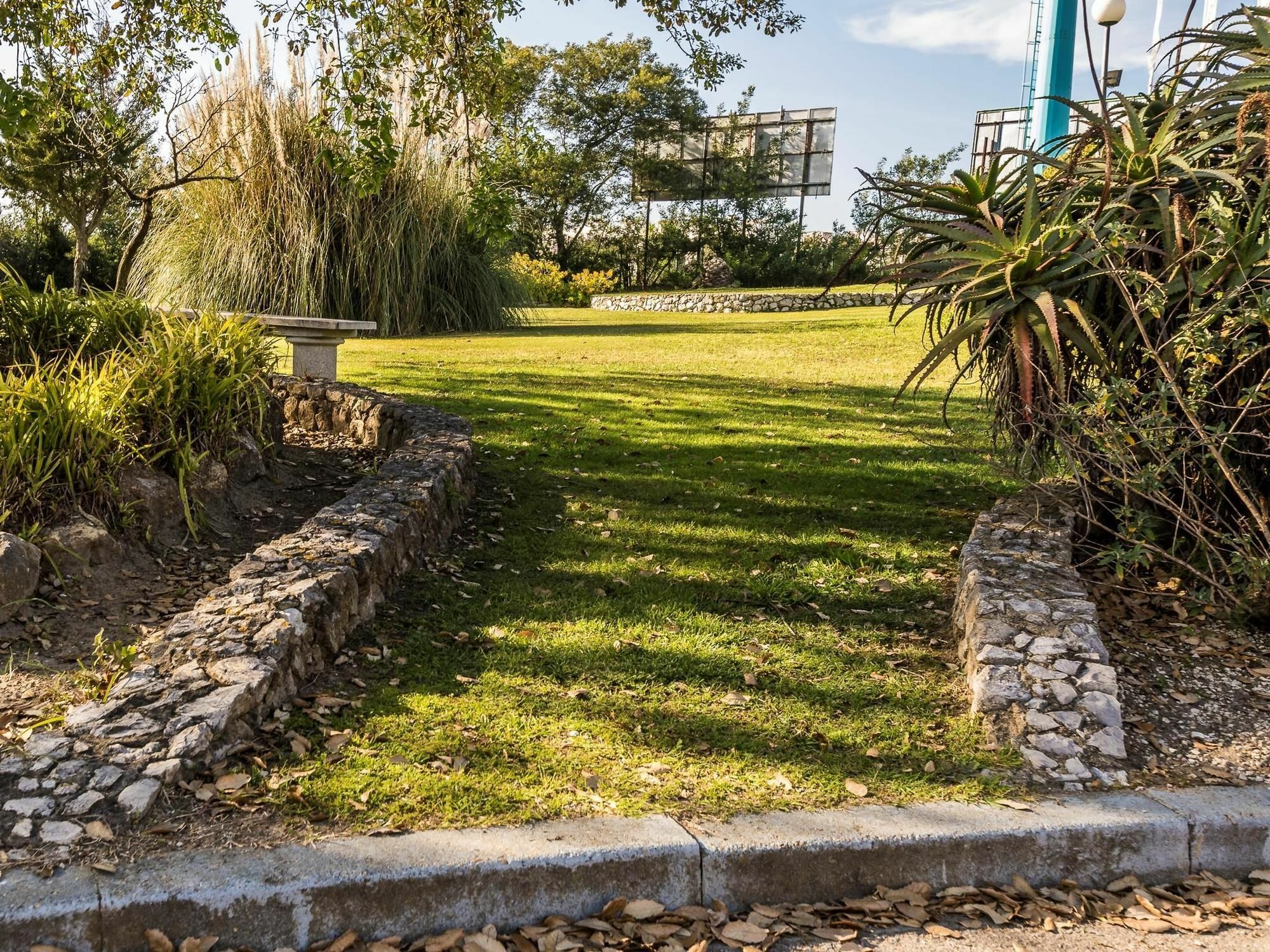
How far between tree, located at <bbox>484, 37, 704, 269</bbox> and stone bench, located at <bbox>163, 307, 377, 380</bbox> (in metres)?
22.9

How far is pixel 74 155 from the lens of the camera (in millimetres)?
22094

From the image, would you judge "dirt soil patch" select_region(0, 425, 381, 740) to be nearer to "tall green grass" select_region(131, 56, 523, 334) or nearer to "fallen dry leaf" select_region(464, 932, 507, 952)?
"fallen dry leaf" select_region(464, 932, 507, 952)

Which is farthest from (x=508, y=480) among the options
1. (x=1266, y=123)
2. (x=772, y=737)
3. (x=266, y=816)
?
(x=1266, y=123)

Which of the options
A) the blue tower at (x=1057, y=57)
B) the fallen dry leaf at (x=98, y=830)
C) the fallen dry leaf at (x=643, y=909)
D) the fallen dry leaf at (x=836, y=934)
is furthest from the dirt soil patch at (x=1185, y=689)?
the blue tower at (x=1057, y=57)

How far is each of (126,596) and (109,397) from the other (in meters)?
1.04

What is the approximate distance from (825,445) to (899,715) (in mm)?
3781

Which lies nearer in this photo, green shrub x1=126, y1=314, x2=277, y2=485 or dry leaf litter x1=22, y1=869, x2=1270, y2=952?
dry leaf litter x1=22, y1=869, x2=1270, y2=952

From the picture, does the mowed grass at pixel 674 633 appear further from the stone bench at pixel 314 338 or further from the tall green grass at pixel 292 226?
the tall green grass at pixel 292 226

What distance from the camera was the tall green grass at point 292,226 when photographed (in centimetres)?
1250

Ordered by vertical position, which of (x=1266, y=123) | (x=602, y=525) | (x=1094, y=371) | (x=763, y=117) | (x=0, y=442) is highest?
(x=763, y=117)

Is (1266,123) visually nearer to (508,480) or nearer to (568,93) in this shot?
(508,480)

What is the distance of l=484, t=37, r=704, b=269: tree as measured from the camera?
3062 cm

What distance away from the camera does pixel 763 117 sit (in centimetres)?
2970

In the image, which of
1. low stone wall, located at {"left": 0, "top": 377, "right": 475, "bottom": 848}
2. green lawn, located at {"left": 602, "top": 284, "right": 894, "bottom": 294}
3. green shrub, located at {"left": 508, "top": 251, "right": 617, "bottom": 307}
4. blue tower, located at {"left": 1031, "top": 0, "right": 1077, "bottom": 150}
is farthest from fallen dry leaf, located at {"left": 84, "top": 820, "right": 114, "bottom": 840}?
green shrub, located at {"left": 508, "top": 251, "right": 617, "bottom": 307}
